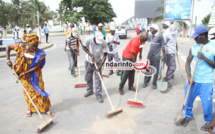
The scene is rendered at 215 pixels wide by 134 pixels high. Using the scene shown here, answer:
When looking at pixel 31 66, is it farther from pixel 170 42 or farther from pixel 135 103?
pixel 170 42

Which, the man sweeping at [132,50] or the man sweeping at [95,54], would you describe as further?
the man sweeping at [132,50]

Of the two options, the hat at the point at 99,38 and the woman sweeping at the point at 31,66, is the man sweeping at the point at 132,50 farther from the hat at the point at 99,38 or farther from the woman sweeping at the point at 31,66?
the woman sweeping at the point at 31,66

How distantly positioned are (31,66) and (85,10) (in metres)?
32.5

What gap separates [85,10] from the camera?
109 feet

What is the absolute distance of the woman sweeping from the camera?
2.91 metres

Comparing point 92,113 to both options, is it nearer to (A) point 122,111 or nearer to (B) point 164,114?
(A) point 122,111

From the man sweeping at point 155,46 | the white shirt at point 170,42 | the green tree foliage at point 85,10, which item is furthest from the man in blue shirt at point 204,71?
the green tree foliage at point 85,10

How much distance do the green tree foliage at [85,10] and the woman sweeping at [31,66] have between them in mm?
29710

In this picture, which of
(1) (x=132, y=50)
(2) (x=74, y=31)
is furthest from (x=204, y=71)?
(2) (x=74, y=31)

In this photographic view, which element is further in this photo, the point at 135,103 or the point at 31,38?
the point at 135,103

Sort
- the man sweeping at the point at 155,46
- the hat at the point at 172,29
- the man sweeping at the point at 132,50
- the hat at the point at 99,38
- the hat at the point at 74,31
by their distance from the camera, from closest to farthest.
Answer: the hat at the point at 99,38
the man sweeping at the point at 132,50
the man sweeping at the point at 155,46
the hat at the point at 172,29
the hat at the point at 74,31

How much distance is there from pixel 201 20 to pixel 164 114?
935 inches

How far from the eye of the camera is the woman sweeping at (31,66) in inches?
115

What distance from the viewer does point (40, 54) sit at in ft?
9.91
